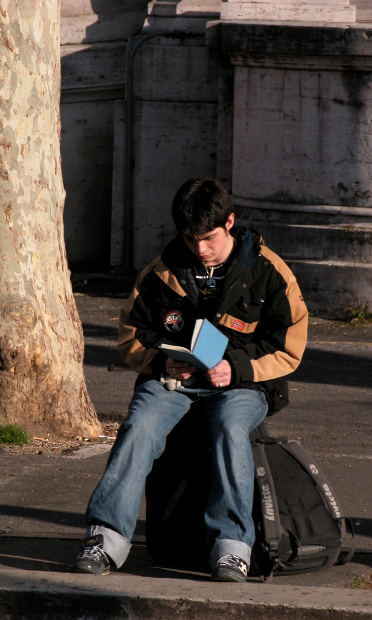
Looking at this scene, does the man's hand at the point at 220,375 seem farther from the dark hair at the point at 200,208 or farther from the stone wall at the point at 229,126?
the stone wall at the point at 229,126

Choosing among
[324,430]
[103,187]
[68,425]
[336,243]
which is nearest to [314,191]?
[336,243]

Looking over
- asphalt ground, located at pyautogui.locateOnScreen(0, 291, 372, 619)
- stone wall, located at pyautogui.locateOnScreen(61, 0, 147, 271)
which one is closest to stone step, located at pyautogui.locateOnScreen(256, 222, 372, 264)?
asphalt ground, located at pyautogui.locateOnScreen(0, 291, 372, 619)

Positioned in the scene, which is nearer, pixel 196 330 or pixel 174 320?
pixel 196 330

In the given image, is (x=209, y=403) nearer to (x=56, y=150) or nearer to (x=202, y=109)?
(x=56, y=150)

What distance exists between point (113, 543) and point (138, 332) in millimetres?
885

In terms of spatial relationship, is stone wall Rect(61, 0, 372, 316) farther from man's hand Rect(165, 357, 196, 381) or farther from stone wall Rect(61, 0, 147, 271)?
man's hand Rect(165, 357, 196, 381)

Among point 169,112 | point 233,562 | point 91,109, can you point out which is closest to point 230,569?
point 233,562

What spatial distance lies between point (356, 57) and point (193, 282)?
23.2ft

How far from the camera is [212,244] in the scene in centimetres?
438

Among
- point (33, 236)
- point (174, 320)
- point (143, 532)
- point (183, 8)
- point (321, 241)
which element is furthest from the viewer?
point (183, 8)

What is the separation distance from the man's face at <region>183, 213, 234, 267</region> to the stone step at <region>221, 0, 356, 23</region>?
735 cm

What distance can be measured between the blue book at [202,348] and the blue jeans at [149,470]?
8.2 inches

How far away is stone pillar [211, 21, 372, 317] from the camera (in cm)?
1098

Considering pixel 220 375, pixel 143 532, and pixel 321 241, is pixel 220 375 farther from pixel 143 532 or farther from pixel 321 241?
pixel 321 241
